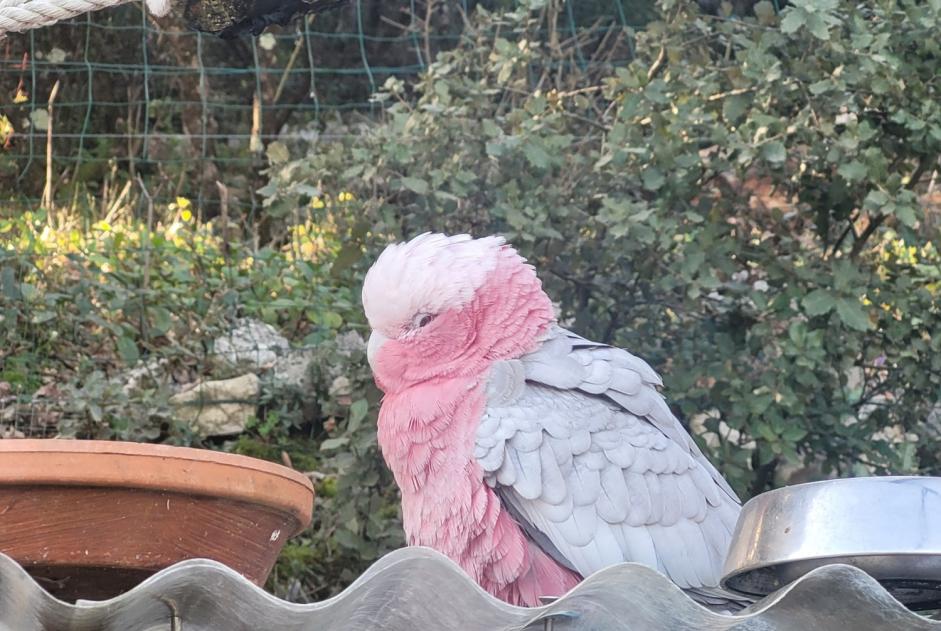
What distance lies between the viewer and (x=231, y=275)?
506 centimetres

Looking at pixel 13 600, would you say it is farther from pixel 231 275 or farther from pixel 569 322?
pixel 231 275

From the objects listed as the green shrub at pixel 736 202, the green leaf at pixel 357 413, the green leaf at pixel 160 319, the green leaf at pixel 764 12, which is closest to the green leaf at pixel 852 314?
the green shrub at pixel 736 202

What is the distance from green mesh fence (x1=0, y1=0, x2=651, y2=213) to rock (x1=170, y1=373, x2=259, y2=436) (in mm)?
1295

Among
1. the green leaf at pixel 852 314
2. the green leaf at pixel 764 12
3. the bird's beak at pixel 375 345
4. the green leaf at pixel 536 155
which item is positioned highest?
the green leaf at pixel 764 12

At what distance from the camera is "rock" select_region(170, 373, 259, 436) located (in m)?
4.86

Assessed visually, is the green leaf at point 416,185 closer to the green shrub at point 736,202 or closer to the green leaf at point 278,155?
the green shrub at point 736,202

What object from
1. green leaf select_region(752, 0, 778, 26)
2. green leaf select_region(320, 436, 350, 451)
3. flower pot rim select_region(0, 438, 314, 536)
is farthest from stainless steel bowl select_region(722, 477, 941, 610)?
green leaf select_region(752, 0, 778, 26)

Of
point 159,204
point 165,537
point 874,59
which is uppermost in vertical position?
point 874,59

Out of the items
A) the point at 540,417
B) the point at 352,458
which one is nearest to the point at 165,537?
the point at 540,417

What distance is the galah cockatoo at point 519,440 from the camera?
2.87m

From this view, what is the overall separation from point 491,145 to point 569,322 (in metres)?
0.69

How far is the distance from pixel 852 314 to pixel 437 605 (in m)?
2.72

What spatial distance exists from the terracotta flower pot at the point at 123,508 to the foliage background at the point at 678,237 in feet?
6.11

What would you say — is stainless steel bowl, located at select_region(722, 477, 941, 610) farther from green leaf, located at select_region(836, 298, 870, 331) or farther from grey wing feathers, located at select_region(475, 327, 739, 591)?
green leaf, located at select_region(836, 298, 870, 331)
